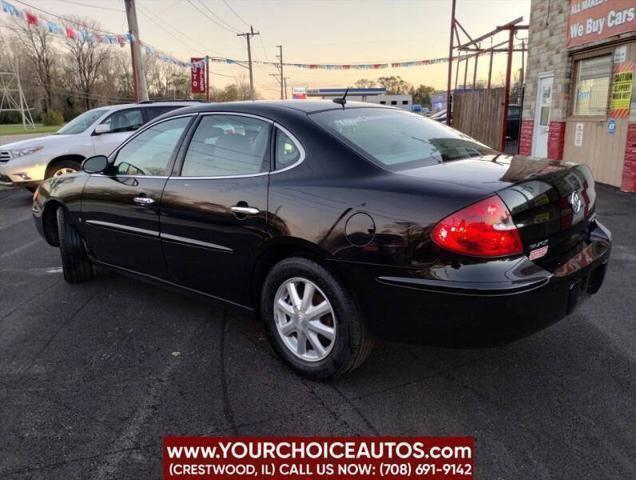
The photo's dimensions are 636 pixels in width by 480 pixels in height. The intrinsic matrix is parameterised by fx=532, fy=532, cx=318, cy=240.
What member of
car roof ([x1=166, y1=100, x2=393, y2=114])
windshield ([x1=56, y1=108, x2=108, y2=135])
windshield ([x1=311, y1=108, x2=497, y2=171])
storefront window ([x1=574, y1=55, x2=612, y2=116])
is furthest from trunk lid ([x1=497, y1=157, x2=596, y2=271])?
windshield ([x1=56, y1=108, x2=108, y2=135])

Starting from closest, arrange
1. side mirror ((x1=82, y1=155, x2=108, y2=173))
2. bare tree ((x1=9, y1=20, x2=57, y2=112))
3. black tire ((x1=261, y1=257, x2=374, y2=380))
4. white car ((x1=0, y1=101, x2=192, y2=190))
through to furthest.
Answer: black tire ((x1=261, y1=257, x2=374, y2=380)) < side mirror ((x1=82, y1=155, x2=108, y2=173)) < white car ((x1=0, y1=101, x2=192, y2=190)) < bare tree ((x1=9, y1=20, x2=57, y2=112))

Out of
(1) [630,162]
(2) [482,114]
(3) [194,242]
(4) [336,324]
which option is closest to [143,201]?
(3) [194,242]

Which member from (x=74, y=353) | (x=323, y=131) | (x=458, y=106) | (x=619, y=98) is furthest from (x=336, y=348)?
(x=458, y=106)

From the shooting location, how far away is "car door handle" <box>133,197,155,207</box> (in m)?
3.77

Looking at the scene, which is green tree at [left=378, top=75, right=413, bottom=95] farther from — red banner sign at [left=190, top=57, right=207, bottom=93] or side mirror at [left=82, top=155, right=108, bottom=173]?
side mirror at [left=82, top=155, right=108, bottom=173]

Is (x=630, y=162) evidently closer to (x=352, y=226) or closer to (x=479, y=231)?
(x=479, y=231)

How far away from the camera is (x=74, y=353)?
11.6 feet

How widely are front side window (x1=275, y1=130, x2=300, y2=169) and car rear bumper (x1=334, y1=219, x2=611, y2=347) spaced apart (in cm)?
72

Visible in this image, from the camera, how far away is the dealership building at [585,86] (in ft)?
29.1

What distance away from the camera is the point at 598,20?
9422 millimetres

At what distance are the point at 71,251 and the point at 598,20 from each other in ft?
30.9

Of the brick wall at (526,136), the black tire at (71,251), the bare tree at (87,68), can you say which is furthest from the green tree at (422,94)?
the black tire at (71,251)

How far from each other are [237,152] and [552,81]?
33.3 ft

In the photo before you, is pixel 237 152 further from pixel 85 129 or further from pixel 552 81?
pixel 552 81
